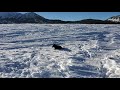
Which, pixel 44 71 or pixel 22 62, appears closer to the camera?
pixel 44 71

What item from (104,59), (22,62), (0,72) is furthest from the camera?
(104,59)

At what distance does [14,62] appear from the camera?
1030 centimetres
